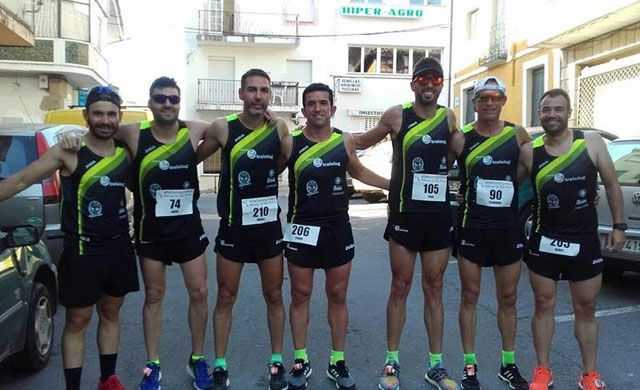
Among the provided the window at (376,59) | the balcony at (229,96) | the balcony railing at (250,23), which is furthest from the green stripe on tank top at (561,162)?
the window at (376,59)

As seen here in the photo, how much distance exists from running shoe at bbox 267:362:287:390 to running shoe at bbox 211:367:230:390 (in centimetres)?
30

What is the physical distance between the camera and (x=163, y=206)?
4.10 m

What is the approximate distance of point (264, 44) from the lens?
28969 millimetres

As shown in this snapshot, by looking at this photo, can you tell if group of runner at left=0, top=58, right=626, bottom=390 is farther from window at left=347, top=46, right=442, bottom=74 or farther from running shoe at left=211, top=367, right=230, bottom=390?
window at left=347, top=46, right=442, bottom=74

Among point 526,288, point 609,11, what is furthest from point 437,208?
point 609,11

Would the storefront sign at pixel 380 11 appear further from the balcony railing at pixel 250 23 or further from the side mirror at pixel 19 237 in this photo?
the side mirror at pixel 19 237

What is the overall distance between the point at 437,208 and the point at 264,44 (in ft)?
84.9

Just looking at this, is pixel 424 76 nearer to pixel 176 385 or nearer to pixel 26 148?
pixel 176 385

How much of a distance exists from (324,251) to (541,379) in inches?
65.8

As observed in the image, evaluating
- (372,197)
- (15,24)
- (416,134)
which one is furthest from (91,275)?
(372,197)

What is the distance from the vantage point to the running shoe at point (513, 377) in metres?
4.20

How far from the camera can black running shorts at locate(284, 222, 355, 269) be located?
423cm

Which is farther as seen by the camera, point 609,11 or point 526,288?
point 609,11

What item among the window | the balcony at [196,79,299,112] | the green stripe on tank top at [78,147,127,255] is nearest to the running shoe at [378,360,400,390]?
the green stripe on tank top at [78,147,127,255]
